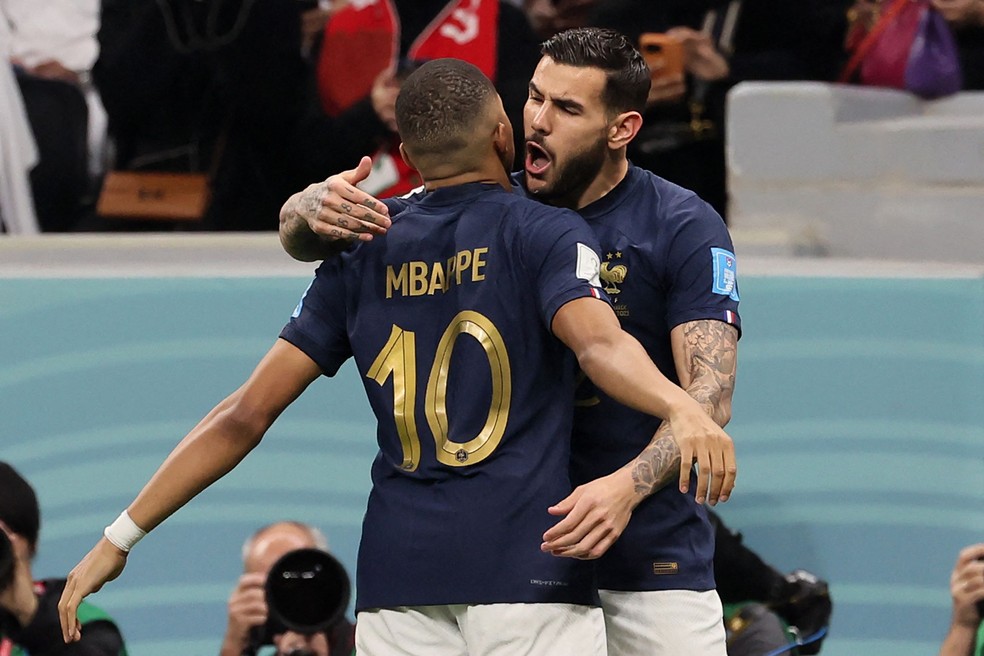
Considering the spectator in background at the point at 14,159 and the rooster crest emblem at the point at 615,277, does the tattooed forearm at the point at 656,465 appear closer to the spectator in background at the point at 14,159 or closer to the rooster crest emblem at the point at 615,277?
the rooster crest emblem at the point at 615,277

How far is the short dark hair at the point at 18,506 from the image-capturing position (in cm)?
468

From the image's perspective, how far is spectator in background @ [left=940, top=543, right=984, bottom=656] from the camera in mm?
4352

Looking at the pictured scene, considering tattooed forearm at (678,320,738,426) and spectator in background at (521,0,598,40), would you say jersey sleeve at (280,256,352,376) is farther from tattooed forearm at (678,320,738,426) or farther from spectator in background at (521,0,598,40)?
spectator in background at (521,0,598,40)

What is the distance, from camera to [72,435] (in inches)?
205

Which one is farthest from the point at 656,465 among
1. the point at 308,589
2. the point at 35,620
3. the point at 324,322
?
the point at 35,620

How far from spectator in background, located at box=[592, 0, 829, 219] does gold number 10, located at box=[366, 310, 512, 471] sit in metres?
3.04

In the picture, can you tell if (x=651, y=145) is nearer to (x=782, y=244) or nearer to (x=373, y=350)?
(x=782, y=244)

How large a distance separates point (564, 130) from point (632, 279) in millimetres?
309

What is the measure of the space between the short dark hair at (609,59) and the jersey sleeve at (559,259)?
0.41m

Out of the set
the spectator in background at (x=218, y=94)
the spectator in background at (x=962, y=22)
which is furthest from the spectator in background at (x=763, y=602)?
the spectator in background at (x=218, y=94)

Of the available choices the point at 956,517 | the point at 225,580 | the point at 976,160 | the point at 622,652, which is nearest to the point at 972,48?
the point at 976,160

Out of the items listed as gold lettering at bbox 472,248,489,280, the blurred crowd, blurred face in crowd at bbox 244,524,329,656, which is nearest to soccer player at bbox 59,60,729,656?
gold lettering at bbox 472,248,489,280

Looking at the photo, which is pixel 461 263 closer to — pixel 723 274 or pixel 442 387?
pixel 442 387

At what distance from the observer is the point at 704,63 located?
19.3 feet
